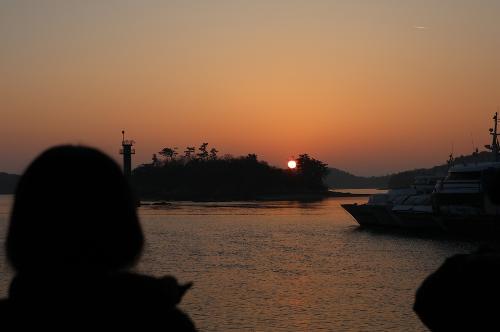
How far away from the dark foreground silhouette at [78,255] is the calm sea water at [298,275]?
2.29m

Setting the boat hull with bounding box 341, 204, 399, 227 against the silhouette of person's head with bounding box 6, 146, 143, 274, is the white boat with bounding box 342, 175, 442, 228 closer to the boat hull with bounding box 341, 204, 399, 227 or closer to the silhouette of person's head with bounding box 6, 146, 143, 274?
the boat hull with bounding box 341, 204, 399, 227

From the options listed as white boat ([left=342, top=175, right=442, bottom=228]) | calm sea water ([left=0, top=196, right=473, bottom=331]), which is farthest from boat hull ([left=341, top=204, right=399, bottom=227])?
calm sea water ([left=0, top=196, right=473, bottom=331])

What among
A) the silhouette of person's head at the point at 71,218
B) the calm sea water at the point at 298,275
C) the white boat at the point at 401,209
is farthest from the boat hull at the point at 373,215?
the silhouette of person's head at the point at 71,218

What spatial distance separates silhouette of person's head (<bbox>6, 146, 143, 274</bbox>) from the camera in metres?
2.46

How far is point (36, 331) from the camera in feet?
7.99

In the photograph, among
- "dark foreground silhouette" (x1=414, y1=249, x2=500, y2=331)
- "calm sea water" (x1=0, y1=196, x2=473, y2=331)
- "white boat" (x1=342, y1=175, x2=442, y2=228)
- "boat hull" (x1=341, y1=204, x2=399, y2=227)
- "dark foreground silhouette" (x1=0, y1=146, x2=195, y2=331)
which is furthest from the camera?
"boat hull" (x1=341, y1=204, x2=399, y2=227)

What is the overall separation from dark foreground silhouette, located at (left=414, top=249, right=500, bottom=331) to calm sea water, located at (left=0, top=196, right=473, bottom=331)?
2.62 meters

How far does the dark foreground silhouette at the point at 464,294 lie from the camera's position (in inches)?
130

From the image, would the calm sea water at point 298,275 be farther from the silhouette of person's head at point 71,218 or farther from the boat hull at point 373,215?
the silhouette of person's head at point 71,218

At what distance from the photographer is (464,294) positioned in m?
3.33

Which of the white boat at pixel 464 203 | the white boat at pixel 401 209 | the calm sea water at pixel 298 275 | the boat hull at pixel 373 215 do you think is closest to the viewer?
the calm sea water at pixel 298 275

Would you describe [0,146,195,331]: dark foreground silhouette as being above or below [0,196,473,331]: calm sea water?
above

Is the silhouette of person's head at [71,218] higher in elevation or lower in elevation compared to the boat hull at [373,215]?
higher

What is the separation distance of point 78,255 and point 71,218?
0.12 m
